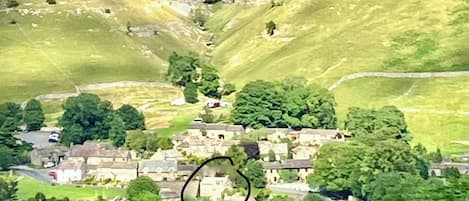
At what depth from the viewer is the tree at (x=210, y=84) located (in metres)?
105

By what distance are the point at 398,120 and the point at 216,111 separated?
70.1 ft

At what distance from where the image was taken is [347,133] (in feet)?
280

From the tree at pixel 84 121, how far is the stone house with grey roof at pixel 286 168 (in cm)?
2043

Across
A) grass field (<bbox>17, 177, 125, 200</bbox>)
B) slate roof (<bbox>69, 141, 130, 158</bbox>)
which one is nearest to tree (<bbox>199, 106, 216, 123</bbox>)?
slate roof (<bbox>69, 141, 130, 158</bbox>)

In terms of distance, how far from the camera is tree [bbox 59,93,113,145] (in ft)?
284

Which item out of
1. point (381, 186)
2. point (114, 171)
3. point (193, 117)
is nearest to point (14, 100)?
point (193, 117)

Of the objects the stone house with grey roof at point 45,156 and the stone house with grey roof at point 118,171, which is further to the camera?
the stone house with grey roof at point 45,156

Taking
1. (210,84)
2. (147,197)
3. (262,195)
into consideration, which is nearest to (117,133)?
(210,84)

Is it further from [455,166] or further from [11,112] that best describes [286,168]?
[11,112]

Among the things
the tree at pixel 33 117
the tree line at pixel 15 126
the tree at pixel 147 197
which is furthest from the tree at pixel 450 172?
the tree at pixel 33 117

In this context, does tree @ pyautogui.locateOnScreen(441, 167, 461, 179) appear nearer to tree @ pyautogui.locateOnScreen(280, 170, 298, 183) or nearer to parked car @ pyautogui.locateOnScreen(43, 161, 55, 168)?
tree @ pyautogui.locateOnScreen(280, 170, 298, 183)

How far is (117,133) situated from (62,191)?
16716 millimetres

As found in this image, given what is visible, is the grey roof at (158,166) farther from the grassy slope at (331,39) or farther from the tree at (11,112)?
the grassy slope at (331,39)

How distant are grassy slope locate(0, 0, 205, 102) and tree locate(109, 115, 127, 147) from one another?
21911 mm
